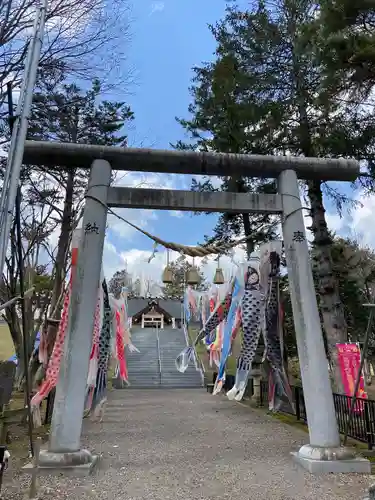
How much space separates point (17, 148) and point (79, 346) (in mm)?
3136

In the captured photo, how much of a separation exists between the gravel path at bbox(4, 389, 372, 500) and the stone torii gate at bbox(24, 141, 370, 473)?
1.24ft

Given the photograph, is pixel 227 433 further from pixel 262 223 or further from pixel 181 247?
pixel 262 223

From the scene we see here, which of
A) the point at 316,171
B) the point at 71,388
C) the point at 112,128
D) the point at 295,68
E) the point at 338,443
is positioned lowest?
the point at 338,443

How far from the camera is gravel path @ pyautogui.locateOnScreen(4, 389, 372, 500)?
4465mm

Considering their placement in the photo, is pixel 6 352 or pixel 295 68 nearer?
pixel 295 68

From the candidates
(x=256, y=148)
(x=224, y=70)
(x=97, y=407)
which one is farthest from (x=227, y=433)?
(x=224, y=70)

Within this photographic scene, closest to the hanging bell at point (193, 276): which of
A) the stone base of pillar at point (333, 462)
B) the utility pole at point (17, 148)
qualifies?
the stone base of pillar at point (333, 462)

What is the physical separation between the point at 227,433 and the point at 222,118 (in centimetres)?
957

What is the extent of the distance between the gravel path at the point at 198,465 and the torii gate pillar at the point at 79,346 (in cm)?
29

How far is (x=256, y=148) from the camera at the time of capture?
39.1ft

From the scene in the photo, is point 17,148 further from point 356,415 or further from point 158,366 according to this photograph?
point 158,366

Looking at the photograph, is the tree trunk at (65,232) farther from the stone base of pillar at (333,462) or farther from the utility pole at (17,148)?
the utility pole at (17,148)

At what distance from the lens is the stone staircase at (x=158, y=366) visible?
2023 cm

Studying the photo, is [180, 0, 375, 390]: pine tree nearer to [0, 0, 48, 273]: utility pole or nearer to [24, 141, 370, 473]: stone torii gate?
[24, 141, 370, 473]: stone torii gate
